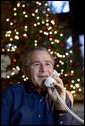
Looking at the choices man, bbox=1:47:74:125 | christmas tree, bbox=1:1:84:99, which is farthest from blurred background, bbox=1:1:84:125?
man, bbox=1:47:74:125

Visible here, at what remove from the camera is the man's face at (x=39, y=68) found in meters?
0.89

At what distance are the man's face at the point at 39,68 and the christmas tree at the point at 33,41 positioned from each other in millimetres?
1767

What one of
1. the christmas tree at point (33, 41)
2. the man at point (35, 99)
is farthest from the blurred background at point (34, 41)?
the man at point (35, 99)

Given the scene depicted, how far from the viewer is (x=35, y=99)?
2.76 ft

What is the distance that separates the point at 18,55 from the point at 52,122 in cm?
209

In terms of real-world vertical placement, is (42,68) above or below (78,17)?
below

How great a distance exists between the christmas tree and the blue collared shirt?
1808mm

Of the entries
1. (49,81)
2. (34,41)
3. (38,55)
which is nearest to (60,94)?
(49,81)

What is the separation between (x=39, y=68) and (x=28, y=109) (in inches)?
8.6

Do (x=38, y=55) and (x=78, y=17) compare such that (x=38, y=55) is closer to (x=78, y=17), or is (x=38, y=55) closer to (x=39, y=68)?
(x=39, y=68)

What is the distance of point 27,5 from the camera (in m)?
2.99

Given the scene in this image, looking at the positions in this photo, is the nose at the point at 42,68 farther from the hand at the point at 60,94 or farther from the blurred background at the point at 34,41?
the blurred background at the point at 34,41

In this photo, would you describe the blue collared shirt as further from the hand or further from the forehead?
the forehead

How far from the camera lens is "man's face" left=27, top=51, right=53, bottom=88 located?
0.89 m
